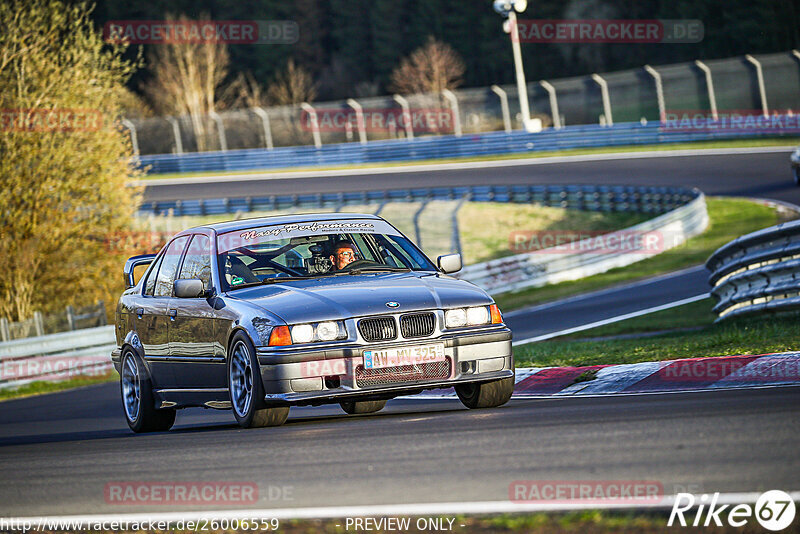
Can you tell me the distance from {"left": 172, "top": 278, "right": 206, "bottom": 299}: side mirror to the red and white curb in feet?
9.16

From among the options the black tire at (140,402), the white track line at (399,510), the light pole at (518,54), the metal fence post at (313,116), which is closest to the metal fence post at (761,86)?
the light pole at (518,54)

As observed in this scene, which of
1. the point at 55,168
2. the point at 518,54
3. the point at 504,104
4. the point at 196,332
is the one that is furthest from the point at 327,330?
the point at 504,104

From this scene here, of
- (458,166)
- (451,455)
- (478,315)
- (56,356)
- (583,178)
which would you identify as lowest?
(56,356)

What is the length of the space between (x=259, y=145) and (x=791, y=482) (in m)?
61.2

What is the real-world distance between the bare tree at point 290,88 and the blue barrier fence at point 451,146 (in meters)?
28.8

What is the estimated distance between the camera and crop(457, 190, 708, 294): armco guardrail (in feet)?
79.4

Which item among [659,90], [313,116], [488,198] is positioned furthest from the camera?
[313,116]

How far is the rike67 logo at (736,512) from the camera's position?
13.9 ft

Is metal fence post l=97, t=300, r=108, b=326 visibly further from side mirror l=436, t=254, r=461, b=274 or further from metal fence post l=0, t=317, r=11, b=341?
side mirror l=436, t=254, r=461, b=274

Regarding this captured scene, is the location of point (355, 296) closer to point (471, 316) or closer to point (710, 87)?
point (471, 316)

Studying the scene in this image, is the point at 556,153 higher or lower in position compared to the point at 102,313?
higher

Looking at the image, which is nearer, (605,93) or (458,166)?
(458,166)

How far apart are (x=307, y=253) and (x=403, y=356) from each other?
1.60 meters

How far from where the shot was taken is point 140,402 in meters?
9.69
